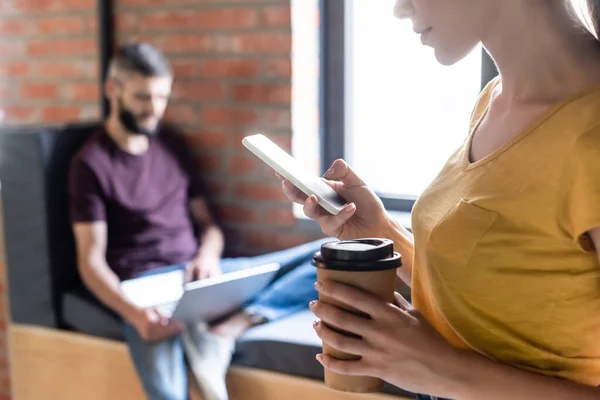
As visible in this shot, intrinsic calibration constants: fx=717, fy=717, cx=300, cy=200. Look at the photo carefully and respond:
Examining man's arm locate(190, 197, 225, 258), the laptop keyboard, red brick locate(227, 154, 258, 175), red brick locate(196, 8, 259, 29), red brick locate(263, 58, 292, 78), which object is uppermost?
red brick locate(196, 8, 259, 29)

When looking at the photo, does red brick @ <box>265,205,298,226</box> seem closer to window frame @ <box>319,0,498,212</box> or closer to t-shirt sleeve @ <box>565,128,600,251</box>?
window frame @ <box>319,0,498,212</box>

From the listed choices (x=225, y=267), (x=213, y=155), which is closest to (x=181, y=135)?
(x=213, y=155)

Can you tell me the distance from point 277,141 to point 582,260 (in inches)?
69.7

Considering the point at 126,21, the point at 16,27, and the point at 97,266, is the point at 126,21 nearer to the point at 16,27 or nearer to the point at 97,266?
the point at 16,27

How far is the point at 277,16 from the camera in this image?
7.71 ft

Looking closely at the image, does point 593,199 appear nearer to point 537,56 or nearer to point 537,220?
point 537,220

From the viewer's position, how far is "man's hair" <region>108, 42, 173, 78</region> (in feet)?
7.62

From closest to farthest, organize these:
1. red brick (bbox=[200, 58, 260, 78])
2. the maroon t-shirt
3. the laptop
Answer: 1. the laptop
2. the maroon t-shirt
3. red brick (bbox=[200, 58, 260, 78])

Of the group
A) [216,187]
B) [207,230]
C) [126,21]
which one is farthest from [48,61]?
[207,230]

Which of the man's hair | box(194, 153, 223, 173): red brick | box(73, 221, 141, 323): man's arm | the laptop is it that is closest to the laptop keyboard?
the laptop

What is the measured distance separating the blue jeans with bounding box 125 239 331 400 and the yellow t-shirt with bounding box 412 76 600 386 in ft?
4.05

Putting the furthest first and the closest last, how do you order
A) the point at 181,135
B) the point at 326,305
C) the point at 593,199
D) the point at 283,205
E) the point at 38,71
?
the point at 38,71, the point at 181,135, the point at 283,205, the point at 326,305, the point at 593,199

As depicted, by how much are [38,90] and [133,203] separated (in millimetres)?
892

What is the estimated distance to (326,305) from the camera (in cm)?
75
